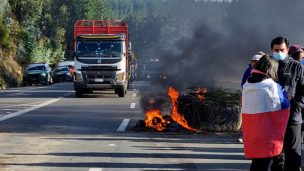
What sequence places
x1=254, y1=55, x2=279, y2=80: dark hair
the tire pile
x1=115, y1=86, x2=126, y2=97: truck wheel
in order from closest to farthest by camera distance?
x1=254, y1=55, x2=279, y2=80: dark hair < the tire pile < x1=115, y1=86, x2=126, y2=97: truck wheel

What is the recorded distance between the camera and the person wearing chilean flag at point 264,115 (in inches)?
261

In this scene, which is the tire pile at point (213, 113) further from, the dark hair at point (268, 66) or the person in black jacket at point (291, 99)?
the dark hair at point (268, 66)

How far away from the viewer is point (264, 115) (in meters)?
6.64

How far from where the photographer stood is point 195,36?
2142cm

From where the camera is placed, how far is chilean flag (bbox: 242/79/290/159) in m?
6.62

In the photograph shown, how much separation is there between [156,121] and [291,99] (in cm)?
698

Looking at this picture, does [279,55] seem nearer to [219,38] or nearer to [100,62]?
[219,38]

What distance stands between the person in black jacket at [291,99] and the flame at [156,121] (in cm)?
666

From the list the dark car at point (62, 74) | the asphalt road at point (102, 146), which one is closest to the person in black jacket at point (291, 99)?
the asphalt road at point (102, 146)

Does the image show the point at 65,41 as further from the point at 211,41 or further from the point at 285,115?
the point at 285,115

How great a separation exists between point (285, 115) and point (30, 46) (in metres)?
55.1

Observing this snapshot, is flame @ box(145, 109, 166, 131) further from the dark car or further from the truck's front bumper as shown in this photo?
the dark car

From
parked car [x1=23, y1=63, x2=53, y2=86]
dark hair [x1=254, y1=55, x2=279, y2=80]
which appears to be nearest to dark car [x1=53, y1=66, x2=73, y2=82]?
parked car [x1=23, y1=63, x2=53, y2=86]

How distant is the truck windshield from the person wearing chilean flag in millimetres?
20441
